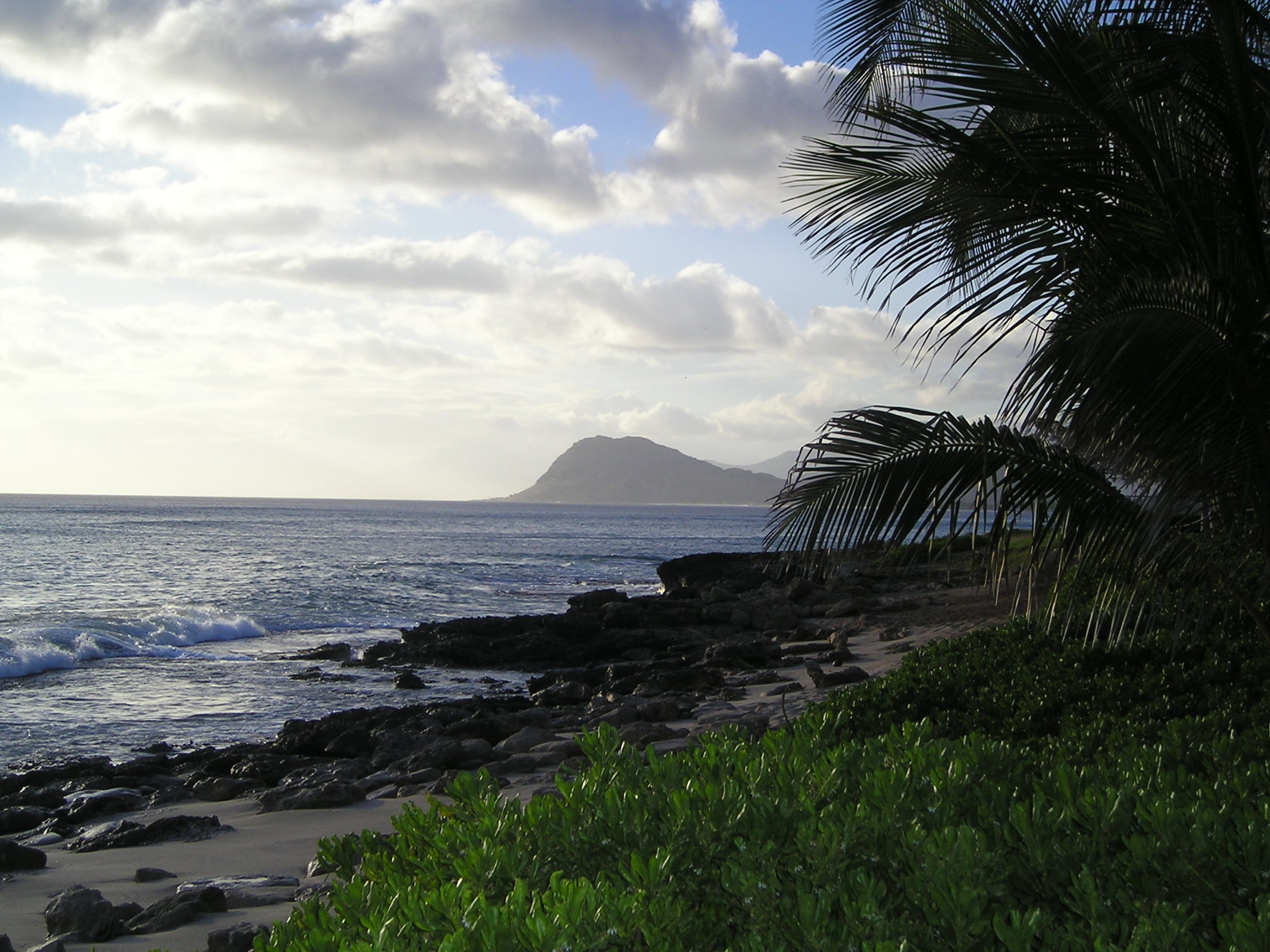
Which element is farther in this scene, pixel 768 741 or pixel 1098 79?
pixel 1098 79

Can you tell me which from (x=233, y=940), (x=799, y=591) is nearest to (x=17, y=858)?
(x=233, y=940)

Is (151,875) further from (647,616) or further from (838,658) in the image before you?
(647,616)

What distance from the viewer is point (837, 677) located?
1312 cm

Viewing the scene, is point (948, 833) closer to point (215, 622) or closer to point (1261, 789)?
point (1261, 789)

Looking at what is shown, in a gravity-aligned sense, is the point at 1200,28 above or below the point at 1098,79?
above

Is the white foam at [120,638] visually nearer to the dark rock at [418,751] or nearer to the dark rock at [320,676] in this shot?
the dark rock at [320,676]

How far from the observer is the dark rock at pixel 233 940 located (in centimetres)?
509

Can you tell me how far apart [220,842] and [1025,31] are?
8.48 metres

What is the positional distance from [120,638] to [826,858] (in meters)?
23.1

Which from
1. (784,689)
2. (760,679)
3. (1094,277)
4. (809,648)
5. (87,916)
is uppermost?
(1094,277)

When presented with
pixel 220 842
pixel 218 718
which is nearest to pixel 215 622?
pixel 218 718

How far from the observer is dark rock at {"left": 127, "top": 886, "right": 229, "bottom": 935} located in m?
5.71

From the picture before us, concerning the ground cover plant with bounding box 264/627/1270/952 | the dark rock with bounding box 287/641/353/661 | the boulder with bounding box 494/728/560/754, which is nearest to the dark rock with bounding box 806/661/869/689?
the boulder with bounding box 494/728/560/754

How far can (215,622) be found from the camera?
2509 centimetres
